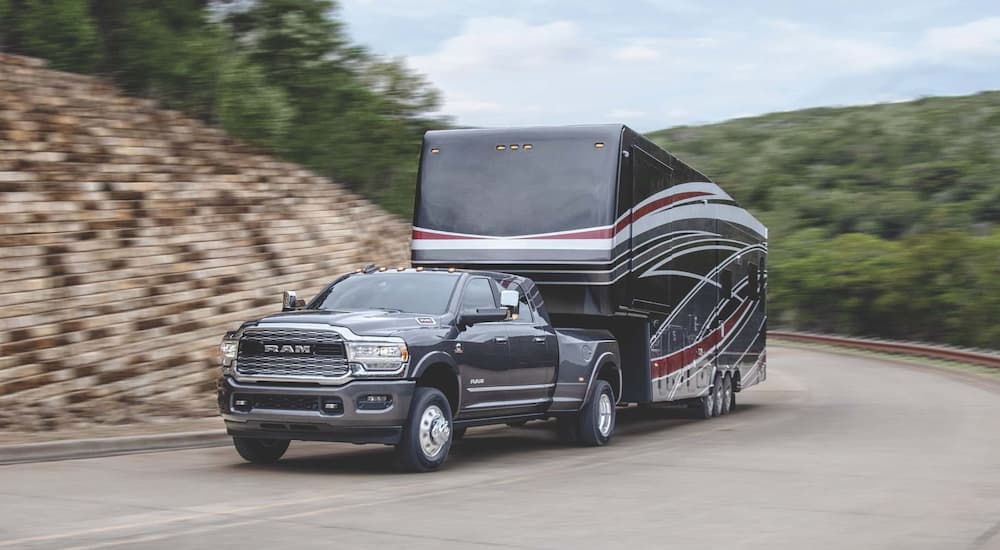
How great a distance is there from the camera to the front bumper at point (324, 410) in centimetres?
1180

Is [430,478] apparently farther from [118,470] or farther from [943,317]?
[943,317]

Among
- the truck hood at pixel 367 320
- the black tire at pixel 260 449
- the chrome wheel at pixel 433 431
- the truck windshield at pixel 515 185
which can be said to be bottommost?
the black tire at pixel 260 449

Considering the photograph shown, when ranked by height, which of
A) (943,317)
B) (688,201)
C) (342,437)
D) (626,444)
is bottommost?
(943,317)

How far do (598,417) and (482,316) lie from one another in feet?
10.5

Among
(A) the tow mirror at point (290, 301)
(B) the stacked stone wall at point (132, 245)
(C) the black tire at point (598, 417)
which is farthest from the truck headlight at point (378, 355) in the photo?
(B) the stacked stone wall at point (132, 245)

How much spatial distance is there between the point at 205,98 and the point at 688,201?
13479mm

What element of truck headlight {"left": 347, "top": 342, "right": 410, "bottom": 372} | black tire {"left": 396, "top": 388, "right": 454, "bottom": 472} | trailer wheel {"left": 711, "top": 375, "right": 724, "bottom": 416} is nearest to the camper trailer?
trailer wheel {"left": 711, "top": 375, "right": 724, "bottom": 416}

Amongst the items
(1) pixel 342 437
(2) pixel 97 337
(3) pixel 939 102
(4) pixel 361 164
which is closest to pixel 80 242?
(2) pixel 97 337

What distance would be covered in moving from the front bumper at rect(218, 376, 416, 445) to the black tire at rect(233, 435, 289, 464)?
60cm

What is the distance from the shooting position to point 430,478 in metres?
12.1

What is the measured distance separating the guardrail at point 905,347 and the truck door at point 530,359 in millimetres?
26148

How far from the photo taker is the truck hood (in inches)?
474

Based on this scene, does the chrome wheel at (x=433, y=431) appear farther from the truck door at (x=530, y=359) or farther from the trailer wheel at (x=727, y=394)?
the trailer wheel at (x=727, y=394)

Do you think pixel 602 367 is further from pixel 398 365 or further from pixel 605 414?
pixel 398 365
